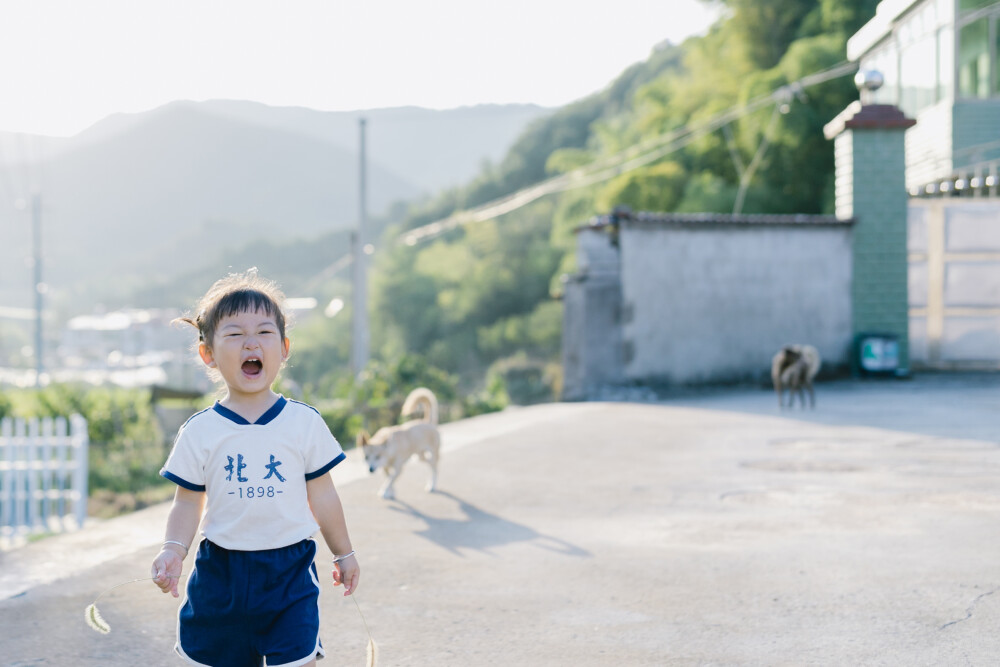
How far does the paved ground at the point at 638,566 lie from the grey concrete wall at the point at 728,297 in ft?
21.0

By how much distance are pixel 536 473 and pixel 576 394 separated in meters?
7.64

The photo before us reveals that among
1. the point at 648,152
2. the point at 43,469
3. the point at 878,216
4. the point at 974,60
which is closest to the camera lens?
the point at 43,469

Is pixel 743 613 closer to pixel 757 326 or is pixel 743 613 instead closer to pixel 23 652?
pixel 23 652

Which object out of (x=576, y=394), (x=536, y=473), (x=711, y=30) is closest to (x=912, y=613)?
(x=536, y=473)

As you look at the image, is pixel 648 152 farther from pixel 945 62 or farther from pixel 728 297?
pixel 728 297

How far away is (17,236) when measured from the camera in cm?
13225

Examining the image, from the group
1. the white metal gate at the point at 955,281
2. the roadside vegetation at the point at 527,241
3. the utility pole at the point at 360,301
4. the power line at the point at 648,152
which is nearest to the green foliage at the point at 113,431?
the roadside vegetation at the point at 527,241

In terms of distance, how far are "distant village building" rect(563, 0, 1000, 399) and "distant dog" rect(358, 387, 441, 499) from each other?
8.19 m

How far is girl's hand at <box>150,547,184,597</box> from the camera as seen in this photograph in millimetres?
2551

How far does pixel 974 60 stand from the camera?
22203 mm

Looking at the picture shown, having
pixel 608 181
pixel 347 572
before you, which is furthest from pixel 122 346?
pixel 347 572

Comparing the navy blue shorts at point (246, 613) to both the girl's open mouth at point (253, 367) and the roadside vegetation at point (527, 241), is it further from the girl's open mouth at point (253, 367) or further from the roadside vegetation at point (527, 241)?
the roadside vegetation at point (527, 241)

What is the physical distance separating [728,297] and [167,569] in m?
13.5

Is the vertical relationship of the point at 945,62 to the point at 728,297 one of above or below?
above
